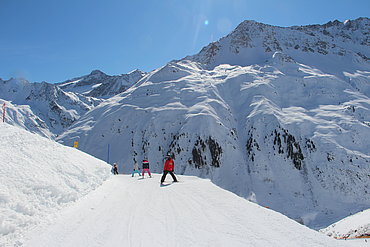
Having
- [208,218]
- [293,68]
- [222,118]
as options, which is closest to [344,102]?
[293,68]

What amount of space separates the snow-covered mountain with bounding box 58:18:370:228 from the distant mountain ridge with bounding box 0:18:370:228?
162 millimetres

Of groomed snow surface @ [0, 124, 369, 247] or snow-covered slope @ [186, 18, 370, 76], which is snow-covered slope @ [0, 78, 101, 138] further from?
groomed snow surface @ [0, 124, 369, 247]

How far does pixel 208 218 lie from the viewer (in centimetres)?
667

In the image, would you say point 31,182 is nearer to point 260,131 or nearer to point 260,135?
point 260,135

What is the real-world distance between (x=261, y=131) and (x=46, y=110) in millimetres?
185754

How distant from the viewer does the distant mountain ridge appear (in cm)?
3419

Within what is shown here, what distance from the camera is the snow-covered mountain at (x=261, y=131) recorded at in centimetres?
3419

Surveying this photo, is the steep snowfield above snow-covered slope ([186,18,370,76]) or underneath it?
underneath

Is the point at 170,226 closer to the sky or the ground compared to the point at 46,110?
closer to the ground

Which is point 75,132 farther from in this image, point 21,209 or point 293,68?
Answer: point 293,68

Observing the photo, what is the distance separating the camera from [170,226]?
599cm

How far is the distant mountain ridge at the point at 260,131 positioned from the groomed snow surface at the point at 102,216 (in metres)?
27.8

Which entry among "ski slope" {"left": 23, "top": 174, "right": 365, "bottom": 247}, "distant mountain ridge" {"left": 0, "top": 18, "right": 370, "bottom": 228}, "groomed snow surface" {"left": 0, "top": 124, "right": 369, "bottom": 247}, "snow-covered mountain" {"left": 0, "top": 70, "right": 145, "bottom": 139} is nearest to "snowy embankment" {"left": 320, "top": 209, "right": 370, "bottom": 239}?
"groomed snow surface" {"left": 0, "top": 124, "right": 369, "bottom": 247}

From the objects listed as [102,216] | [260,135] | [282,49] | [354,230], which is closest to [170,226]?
[102,216]
